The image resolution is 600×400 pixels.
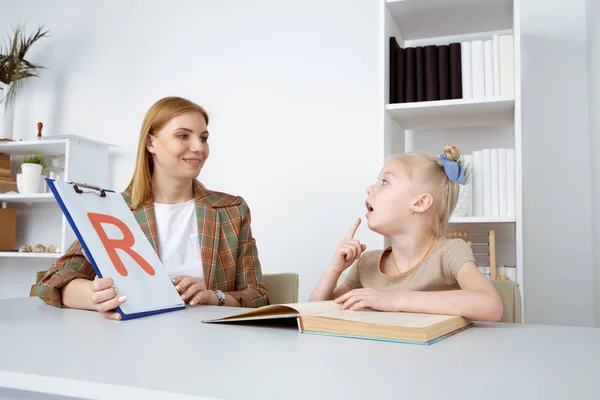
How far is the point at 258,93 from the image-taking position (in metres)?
2.99

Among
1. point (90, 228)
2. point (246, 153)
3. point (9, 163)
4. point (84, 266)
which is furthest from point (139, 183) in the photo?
point (9, 163)

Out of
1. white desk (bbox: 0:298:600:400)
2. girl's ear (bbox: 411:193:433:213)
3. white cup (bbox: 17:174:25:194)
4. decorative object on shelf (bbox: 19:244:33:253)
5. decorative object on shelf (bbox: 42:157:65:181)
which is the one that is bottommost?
white desk (bbox: 0:298:600:400)

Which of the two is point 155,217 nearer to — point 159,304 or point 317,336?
point 159,304

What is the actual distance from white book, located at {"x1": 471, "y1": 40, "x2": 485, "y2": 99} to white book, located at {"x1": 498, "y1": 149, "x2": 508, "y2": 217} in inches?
9.2

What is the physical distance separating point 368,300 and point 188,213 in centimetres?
87

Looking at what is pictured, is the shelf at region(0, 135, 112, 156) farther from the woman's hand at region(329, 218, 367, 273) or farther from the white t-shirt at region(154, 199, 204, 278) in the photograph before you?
the woman's hand at region(329, 218, 367, 273)

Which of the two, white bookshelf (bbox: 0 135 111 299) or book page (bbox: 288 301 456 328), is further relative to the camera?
white bookshelf (bbox: 0 135 111 299)

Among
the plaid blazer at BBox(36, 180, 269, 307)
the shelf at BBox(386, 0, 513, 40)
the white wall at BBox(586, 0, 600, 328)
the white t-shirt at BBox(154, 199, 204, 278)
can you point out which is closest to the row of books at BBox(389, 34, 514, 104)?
the shelf at BBox(386, 0, 513, 40)

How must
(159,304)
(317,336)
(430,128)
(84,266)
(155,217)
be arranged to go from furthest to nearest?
(430,128) → (155,217) → (84,266) → (159,304) → (317,336)

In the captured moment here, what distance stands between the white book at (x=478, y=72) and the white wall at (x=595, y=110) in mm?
433

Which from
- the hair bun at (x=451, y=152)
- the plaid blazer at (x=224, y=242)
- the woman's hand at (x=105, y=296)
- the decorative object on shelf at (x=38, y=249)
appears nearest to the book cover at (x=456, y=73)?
the hair bun at (x=451, y=152)

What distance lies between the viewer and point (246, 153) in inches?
117

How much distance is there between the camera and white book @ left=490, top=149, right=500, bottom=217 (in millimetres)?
2035

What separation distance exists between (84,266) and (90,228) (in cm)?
43
